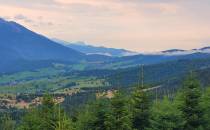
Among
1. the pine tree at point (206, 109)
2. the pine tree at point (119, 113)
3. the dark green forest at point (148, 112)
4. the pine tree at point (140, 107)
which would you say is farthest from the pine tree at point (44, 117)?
the pine tree at point (206, 109)

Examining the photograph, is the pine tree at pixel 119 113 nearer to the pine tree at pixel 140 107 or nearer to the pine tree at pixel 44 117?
the pine tree at pixel 140 107

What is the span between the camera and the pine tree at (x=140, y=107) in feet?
185

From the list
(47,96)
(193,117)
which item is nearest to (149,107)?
(193,117)

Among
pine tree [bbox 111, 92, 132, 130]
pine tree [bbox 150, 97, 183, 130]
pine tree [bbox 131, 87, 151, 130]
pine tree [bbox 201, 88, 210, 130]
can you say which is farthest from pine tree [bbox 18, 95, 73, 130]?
pine tree [bbox 201, 88, 210, 130]

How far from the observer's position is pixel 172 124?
54.8 metres

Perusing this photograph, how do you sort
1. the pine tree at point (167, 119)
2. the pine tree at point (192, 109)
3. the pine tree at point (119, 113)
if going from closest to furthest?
the pine tree at point (119, 113), the pine tree at point (167, 119), the pine tree at point (192, 109)

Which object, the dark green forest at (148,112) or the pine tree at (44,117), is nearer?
the dark green forest at (148,112)

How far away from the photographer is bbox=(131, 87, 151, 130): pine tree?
56312 millimetres

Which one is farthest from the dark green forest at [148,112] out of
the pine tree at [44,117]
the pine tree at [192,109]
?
the pine tree at [44,117]

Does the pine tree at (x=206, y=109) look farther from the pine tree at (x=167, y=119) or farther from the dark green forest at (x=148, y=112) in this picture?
the pine tree at (x=167, y=119)

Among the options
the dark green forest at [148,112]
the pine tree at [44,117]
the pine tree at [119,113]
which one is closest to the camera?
the pine tree at [119,113]

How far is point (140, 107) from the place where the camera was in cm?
5672

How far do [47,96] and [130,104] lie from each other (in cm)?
1426

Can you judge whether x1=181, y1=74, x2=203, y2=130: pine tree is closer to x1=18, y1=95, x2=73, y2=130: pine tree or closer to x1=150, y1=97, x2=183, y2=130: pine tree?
x1=150, y1=97, x2=183, y2=130: pine tree
